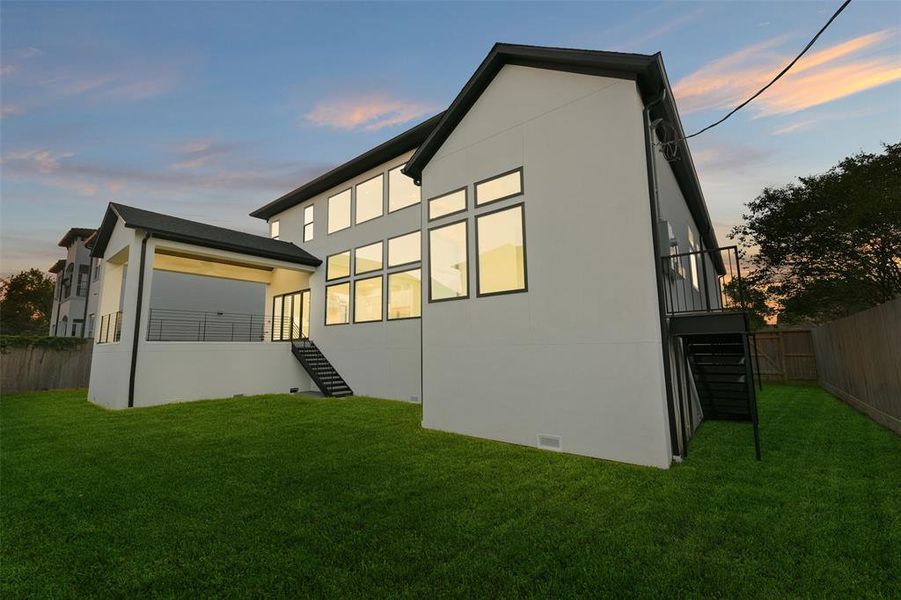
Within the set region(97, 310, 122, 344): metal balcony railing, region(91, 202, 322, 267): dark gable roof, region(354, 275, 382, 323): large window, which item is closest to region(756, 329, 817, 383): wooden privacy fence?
region(354, 275, 382, 323): large window

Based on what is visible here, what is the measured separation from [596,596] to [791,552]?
1.75 metres

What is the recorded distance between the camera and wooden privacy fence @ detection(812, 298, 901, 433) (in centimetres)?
623

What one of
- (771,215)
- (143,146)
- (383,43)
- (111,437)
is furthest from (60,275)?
(771,215)

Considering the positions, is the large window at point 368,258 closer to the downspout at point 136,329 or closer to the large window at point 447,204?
the large window at point 447,204

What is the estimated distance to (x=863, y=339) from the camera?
25.5 feet

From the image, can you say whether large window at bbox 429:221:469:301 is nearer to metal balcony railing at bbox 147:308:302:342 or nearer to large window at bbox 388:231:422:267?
large window at bbox 388:231:422:267

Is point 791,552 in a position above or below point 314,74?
below

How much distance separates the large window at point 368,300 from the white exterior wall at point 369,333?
240 mm

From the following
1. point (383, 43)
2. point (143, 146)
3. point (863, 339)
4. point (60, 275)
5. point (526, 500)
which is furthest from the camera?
point (60, 275)

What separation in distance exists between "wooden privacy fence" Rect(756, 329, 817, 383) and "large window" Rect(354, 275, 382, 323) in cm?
1369

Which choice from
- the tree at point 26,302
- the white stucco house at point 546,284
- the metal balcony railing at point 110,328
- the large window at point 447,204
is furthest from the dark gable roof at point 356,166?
the tree at point 26,302

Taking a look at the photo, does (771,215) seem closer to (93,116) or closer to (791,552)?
(791,552)

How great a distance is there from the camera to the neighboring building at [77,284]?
74.4 ft

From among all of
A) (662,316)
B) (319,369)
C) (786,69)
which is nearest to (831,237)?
(786,69)
